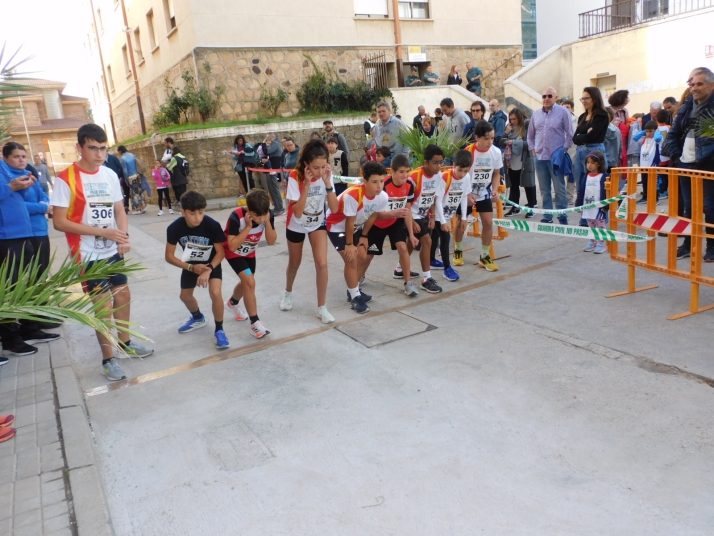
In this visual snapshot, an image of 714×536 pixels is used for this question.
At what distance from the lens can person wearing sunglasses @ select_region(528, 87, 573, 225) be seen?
848cm

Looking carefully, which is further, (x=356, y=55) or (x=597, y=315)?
(x=356, y=55)

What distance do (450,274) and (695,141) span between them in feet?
9.62

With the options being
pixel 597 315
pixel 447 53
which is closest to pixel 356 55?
pixel 447 53

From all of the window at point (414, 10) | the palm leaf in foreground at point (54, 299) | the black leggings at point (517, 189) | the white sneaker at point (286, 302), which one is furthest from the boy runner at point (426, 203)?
the window at point (414, 10)

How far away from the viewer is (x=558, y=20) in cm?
2906

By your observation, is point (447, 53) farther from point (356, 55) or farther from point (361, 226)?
point (361, 226)

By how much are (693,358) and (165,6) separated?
19.6 meters

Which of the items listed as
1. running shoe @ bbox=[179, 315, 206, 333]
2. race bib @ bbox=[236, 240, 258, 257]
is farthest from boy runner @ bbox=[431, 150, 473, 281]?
running shoe @ bbox=[179, 315, 206, 333]

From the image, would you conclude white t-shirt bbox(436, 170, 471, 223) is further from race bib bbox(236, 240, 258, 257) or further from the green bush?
the green bush

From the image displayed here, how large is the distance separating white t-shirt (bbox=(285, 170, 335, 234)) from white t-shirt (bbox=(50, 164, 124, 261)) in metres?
1.56

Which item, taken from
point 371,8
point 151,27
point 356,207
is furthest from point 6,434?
point 151,27

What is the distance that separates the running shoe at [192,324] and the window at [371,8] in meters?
16.6

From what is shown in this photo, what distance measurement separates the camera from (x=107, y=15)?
2738 cm

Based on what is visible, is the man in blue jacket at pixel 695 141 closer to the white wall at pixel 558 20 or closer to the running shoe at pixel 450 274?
the running shoe at pixel 450 274
